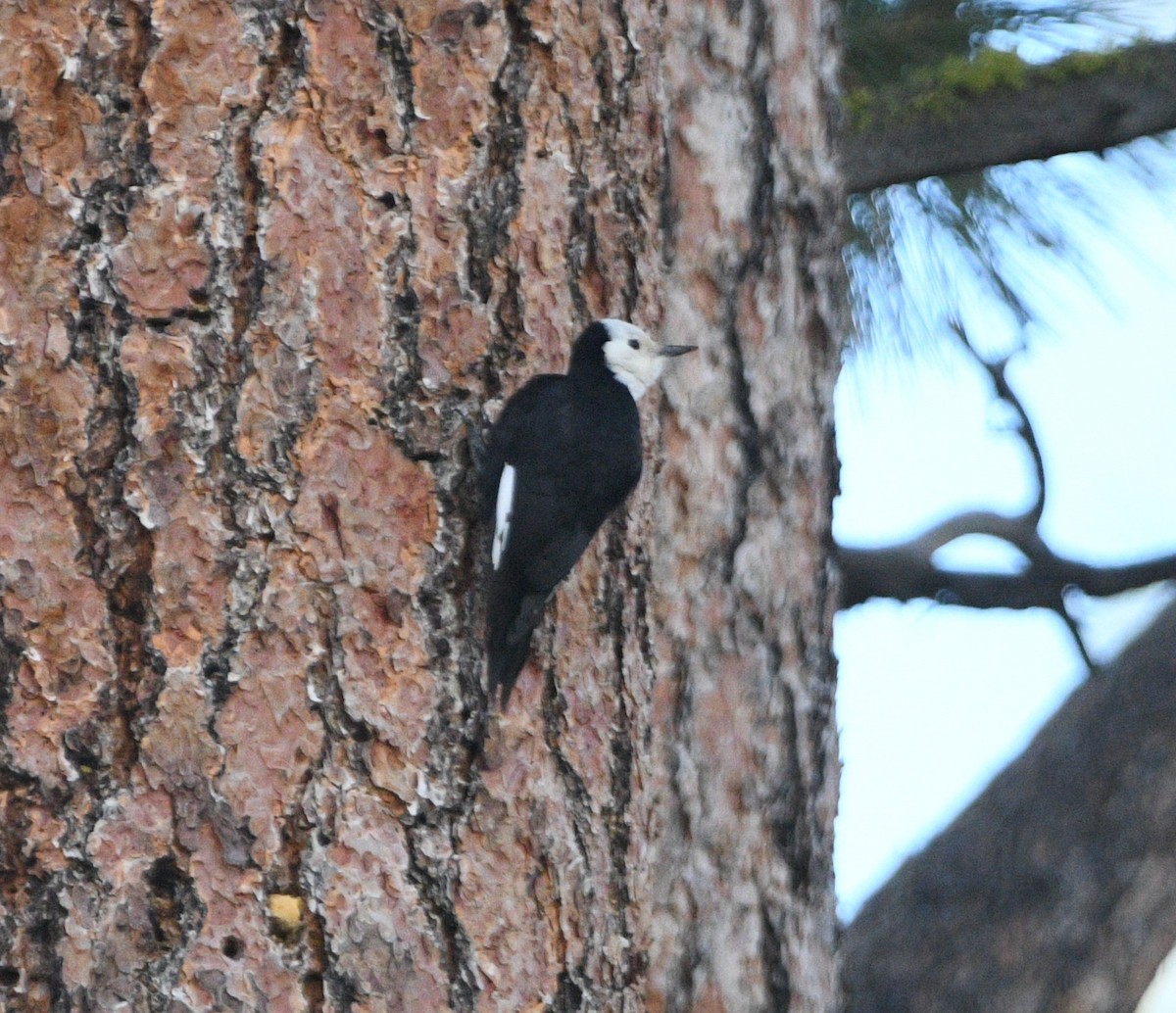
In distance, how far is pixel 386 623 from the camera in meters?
1.17

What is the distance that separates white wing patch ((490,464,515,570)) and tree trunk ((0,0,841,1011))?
0.03 metres

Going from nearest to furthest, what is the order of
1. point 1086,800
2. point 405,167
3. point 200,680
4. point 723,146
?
point 200,680, point 405,167, point 723,146, point 1086,800

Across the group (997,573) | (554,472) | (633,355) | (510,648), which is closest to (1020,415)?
(997,573)

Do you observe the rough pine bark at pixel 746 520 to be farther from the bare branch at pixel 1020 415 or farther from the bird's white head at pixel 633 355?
the bare branch at pixel 1020 415

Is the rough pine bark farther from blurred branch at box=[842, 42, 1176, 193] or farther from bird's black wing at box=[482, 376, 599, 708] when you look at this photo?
blurred branch at box=[842, 42, 1176, 193]

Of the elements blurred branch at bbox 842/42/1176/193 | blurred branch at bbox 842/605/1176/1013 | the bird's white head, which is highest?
blurred branch at bbox 842/42/1176/193

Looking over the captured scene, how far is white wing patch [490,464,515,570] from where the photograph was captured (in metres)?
1.20

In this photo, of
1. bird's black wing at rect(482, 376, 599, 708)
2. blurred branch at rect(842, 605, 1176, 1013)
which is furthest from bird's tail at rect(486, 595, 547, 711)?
blurred branch at rect(842, 605, 1176, 1013)

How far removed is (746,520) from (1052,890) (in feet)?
2.19

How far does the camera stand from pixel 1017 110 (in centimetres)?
197

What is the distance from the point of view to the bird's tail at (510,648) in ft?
3.91

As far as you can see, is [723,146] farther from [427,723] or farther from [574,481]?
[427,723]

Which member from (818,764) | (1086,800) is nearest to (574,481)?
(818,764)

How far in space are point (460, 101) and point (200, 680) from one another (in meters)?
0.53
